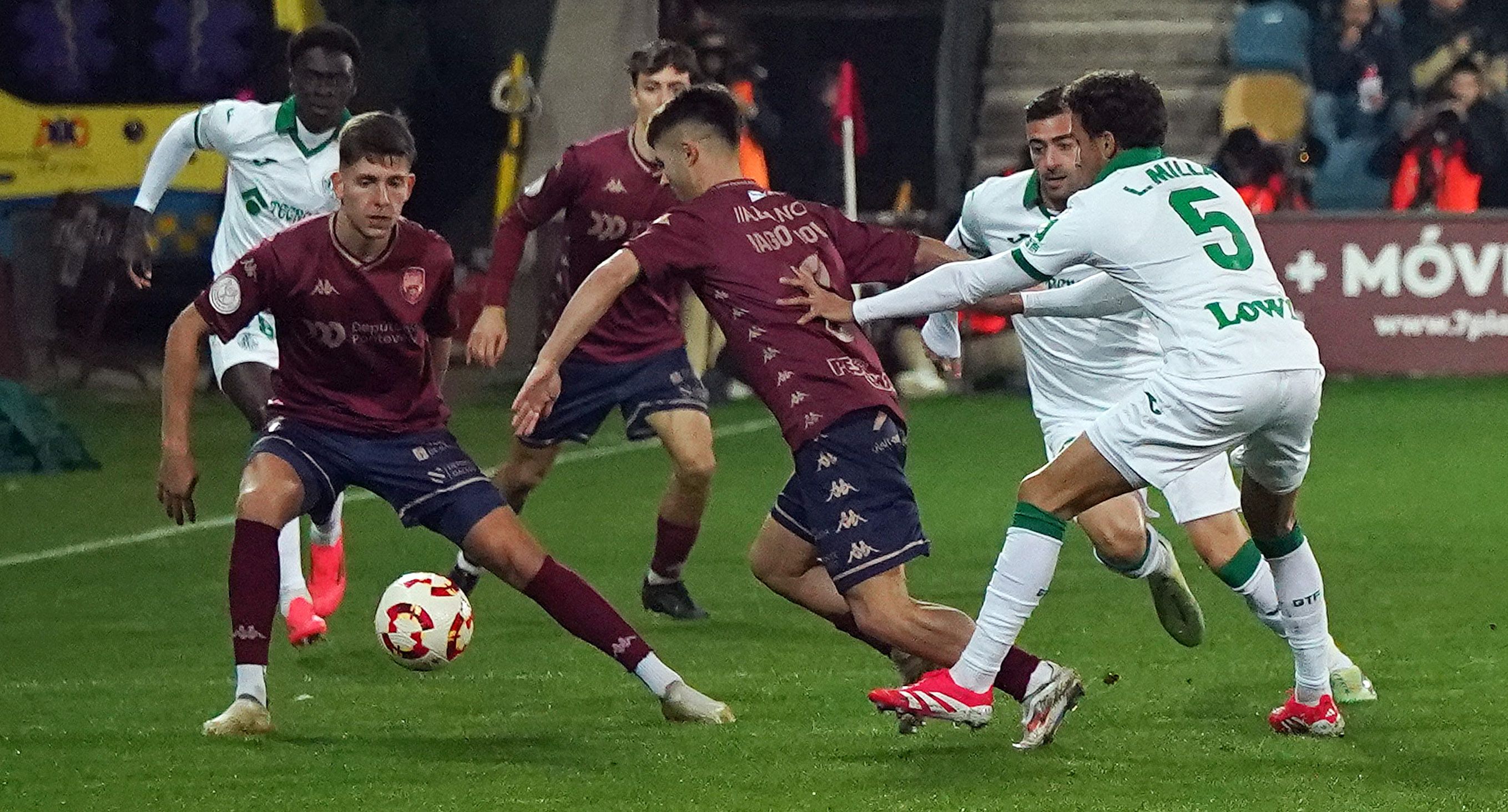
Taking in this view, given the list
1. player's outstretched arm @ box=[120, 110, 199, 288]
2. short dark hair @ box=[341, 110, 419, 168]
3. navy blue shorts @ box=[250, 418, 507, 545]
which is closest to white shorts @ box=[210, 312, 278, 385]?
player's outstretched arm @ box=[120, 110, 199, 288]

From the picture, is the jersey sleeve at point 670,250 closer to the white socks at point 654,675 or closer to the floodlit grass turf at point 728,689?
the white socks at point 654,675

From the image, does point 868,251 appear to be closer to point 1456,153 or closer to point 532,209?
point 532,209

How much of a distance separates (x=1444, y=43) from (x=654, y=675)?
1539 centimetres

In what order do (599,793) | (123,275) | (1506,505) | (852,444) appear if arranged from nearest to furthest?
1. (599,793)
2. (852,444)
3. (1506,505)
4. (123,275)

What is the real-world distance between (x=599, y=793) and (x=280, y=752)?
0.99 metres

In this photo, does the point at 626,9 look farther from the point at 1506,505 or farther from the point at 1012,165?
the point at 1506,505

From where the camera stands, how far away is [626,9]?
64.9 ft

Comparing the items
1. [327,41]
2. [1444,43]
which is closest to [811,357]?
[327,41]

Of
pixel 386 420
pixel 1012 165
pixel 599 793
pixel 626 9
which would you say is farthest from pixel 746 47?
pixel 599 793

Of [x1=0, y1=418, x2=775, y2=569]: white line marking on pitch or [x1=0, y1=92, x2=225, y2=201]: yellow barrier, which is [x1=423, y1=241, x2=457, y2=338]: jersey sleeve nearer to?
[x1=0, y1=418, x2=775, y2=569]: white line marking on pitch

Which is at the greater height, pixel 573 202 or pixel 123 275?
pixel 573 202

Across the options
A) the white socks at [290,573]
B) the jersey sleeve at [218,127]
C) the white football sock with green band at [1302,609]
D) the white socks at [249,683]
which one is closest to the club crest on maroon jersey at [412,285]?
the white socks at [249,683]

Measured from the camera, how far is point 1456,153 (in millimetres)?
18859

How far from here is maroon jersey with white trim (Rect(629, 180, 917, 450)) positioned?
635 centimetres
